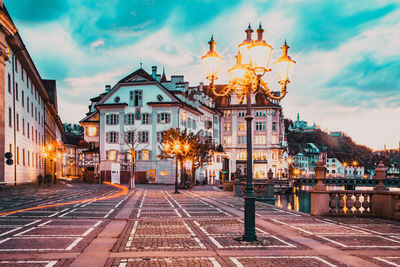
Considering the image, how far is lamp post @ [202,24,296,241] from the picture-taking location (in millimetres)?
10523

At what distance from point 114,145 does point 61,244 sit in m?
59.8

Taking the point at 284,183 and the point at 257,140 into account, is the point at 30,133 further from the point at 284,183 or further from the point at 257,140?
the point at 257,140

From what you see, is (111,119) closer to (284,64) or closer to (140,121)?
(140,121)

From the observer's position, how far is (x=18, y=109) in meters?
42.2

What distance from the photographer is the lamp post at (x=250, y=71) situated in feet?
34.5

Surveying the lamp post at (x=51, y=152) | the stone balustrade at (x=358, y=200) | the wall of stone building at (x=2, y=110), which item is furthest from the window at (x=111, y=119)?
the stone balustrade at (x=358, y=200)

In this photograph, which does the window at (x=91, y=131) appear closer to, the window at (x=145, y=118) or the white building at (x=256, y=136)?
the window at (x=145, y=118)

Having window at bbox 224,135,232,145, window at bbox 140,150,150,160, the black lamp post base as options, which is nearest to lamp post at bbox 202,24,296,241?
the black lamp post base

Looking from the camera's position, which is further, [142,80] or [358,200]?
[142,80]

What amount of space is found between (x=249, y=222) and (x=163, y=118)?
5736cm

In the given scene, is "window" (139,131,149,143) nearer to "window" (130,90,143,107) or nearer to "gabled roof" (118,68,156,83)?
"window" (130,90,143,107)

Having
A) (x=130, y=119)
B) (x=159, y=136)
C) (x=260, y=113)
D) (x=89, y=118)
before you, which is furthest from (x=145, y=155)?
(x=260, y=113)

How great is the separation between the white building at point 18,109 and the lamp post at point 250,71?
76.1 ft

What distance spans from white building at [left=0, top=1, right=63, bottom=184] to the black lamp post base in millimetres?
25562
